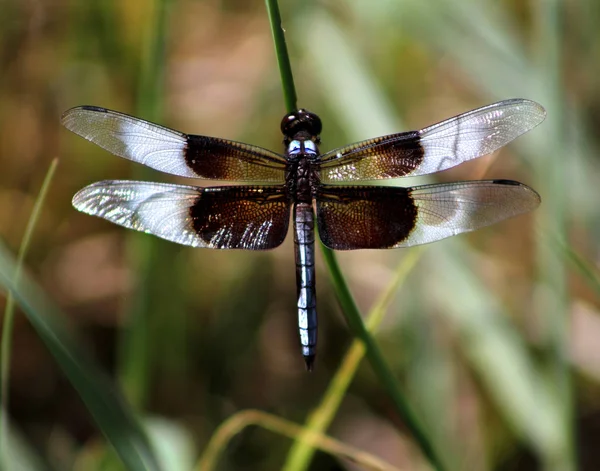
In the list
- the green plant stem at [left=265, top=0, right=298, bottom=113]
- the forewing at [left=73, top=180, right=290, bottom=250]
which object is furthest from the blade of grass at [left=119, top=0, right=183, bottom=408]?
the green plant stem at [left=265, top=0, right=298, bottom=113]

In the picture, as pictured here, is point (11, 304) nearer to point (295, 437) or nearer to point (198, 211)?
point (198, 211)

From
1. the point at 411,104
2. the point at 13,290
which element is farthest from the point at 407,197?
the point at 411,104

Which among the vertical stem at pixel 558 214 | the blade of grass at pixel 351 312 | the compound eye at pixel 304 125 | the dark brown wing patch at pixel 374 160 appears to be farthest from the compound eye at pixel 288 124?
the vertical stem at pixel 558 214

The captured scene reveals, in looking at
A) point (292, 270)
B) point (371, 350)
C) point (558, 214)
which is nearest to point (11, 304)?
point (371, 350)

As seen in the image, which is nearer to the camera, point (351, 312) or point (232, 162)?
point (351, 312)

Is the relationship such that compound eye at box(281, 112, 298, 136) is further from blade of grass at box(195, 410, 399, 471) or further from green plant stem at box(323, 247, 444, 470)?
blade of grass at box(195, 410, 399, 471)

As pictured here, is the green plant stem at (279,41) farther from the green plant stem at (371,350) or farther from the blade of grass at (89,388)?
the blade of grass at (89,388)
